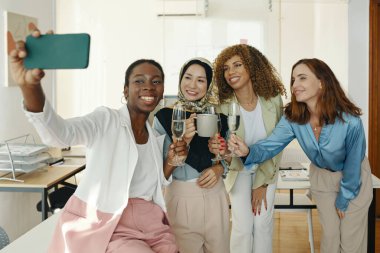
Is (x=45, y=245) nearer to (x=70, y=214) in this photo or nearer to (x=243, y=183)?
(x=70, y=214)

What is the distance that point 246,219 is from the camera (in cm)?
253

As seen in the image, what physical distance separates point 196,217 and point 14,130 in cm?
227

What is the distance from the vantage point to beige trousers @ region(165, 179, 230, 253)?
2113 millimetres

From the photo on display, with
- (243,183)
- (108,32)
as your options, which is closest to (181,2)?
(108,32)

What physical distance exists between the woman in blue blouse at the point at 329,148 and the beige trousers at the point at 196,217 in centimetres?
32

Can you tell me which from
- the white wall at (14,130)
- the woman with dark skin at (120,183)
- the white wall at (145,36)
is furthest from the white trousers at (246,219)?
the white wall at (145,36)

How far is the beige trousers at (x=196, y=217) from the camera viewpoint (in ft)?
6.93

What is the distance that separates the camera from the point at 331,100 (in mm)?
2357

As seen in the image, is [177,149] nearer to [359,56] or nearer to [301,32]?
[359,56]

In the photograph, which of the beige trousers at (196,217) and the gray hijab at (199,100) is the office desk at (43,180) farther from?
the gray hijab at (199,100)

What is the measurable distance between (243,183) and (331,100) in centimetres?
68

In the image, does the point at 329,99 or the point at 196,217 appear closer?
the point at 196,217

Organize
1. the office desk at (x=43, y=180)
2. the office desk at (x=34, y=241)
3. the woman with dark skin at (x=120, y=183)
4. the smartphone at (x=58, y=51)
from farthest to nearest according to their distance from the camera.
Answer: the office desk at (x=43, y=180), the office desk at (x=34, y=241), the woman with dark skin at (x=120, y=183), the smartphone at (x=58, y=51)

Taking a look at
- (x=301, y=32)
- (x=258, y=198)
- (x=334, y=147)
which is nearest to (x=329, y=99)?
(x=334, y=147)
